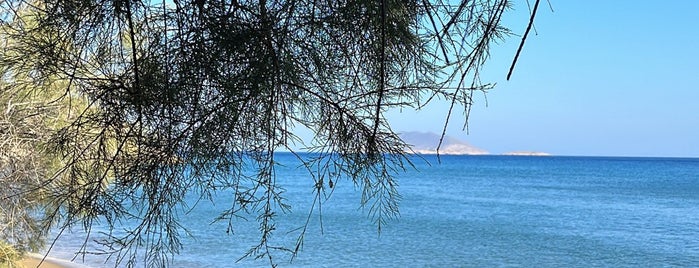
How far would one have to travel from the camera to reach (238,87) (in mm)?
1190

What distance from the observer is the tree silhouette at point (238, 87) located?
3.89 feet

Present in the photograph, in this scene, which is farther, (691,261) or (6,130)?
(691,261)

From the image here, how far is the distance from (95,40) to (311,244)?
403 inches

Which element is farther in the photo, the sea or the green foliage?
the sea

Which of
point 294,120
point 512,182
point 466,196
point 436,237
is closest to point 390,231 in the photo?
point 436,237

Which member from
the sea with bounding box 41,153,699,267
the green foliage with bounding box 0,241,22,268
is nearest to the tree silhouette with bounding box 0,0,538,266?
the green foliage with bounding box 0,241,22,268

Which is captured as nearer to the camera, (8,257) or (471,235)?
(8,257)

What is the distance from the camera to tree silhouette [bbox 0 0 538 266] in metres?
1.18

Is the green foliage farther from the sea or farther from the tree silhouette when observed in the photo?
the tree silhouette

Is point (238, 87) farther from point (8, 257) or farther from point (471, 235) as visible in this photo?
point (471, 235)

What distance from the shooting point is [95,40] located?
51.6 inches

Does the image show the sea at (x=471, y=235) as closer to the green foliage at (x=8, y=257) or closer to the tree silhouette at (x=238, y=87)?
the green foliage at (x=8, y=257)

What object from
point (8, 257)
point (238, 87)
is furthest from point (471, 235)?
point (238, 87)

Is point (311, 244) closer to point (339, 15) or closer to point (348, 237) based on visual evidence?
point (348, 237)
